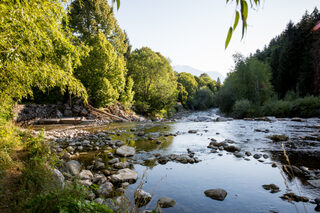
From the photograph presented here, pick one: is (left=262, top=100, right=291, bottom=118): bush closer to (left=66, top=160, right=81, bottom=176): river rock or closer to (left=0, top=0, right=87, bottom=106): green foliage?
(left=66, top=160, right=81, bottom=176): river rock

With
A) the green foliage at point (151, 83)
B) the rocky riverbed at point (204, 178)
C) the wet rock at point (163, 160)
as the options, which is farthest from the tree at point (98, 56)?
the wet rock at point (163, 160)

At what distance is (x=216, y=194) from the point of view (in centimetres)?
409

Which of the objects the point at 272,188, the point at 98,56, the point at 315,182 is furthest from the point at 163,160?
the point at 98,56

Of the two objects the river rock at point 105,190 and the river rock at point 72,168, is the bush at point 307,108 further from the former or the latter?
the river rock at point 72,168

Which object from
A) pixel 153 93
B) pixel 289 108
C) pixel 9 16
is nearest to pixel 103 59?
pixel 153 93

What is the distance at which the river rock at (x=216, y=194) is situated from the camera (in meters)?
4.03

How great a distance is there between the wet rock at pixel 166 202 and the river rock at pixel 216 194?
92cm

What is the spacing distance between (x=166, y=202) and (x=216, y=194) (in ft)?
4.03

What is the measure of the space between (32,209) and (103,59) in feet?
75.9

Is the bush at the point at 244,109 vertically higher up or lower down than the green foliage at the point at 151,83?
lower down

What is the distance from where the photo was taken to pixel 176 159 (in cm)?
686

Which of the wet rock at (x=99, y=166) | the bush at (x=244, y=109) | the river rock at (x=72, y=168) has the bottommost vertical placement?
the wet rock at (x=99, y=166)

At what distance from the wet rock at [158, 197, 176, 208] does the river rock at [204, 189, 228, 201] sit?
3.02ft

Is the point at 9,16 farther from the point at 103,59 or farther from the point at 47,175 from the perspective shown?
the point at 103,59
